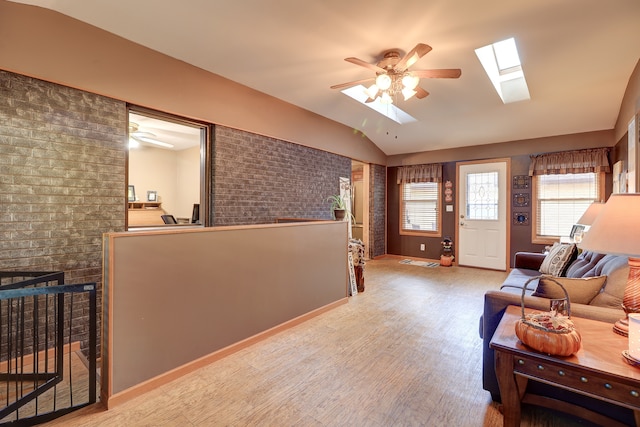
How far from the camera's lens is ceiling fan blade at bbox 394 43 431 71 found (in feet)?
7.80

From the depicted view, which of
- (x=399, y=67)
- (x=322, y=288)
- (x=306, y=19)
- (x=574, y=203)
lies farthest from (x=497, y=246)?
(x=306, y=19)

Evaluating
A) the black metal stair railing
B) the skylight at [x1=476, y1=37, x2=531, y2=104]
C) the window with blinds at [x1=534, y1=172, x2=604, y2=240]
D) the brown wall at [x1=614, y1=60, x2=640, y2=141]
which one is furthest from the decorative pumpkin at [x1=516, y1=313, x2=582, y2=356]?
the window with blinds at [x1=534, y1=172, x2=604, y2=240]

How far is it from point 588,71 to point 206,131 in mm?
4412

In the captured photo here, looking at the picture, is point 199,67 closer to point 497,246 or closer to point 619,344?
point 619,344

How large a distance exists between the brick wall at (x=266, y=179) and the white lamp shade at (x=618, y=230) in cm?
336

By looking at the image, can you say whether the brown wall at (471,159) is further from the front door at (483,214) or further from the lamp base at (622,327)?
the lamp base at (622,327)

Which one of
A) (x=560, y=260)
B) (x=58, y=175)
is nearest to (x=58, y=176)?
(x=58, y=175)

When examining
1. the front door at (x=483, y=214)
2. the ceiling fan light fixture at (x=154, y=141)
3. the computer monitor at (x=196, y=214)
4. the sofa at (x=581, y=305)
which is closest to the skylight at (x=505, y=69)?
the front door at (x=483, y=214)

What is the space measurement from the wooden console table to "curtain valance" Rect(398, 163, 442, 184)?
16.3 feet

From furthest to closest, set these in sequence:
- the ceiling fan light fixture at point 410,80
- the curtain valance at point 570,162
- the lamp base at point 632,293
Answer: the curtain valance at point 570,162 < the ceiling fan light fixture at point 410,80 < the lamp base at point 632,293

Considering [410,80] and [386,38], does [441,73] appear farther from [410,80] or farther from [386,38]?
[386,38]

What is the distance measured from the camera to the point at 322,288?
3.47 meters

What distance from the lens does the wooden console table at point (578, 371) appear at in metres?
1.17

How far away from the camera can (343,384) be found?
6.86 feet
